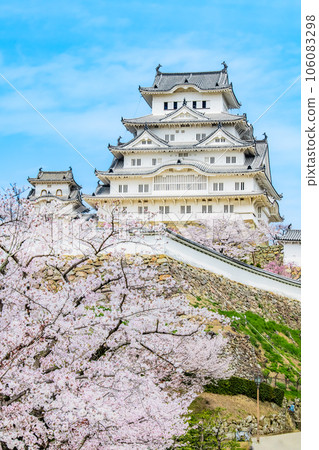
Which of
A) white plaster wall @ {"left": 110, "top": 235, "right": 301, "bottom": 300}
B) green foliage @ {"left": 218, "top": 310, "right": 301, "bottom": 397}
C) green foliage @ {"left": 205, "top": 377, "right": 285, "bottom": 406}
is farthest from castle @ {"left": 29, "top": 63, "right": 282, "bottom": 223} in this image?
green foliage @ {"left": 205, "top": 377, "right": 285, "bottom": 406}

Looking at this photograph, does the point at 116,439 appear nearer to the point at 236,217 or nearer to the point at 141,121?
the point at 236,217

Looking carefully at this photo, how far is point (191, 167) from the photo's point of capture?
152 feet

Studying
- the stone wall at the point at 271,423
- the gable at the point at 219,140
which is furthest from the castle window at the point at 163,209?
the stone wall at the point at 271,423

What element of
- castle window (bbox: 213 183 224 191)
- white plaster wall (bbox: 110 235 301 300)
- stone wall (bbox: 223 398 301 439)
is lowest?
stone wall (bbox: 223 398 301 439)

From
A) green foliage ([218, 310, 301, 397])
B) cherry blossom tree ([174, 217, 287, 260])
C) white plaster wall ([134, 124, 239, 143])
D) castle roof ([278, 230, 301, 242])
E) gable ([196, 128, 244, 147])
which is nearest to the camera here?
green foliage ([218, 310, 301, 397])

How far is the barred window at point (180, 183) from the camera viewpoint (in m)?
47.1

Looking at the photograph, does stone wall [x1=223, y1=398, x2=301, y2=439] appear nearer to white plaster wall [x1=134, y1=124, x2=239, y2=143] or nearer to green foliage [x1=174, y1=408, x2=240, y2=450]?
green foliage [x1=174, y1=408, x2=240, y2=450]

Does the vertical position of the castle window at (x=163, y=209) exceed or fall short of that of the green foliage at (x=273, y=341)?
it exceeds it

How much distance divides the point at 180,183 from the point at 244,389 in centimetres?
2877

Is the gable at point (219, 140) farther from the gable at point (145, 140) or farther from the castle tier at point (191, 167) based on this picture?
the gable at point (145, 140)

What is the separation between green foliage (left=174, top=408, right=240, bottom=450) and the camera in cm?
1568

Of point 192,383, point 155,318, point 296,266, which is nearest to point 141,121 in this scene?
point 296,266

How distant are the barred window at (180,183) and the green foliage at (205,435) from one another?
102 feet

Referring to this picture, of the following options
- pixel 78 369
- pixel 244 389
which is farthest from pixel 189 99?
pixel 78 369
